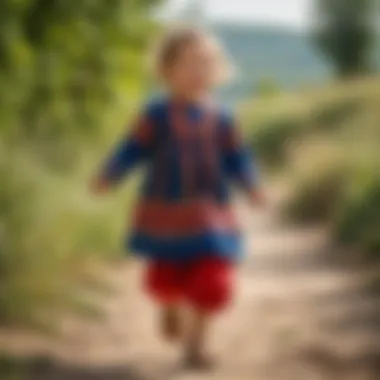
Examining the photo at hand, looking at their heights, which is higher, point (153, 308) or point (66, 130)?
point (66, 130)

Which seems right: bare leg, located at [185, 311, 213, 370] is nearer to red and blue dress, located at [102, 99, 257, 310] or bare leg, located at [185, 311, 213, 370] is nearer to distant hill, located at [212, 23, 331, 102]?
red and blue dress, located at [102, 99, 257, 310]

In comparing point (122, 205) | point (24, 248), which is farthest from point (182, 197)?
point (24, 248)

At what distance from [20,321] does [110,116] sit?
0.20 metres

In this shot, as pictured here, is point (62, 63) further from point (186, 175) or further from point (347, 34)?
point (347, 34)

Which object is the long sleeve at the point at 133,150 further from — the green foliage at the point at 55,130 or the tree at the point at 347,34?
the tree at the point at 347,34

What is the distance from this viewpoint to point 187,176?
0.75 meters

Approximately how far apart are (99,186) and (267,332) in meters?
0.20

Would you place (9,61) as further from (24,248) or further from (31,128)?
(24,248)

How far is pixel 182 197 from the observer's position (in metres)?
0.76

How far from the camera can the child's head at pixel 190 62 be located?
0.76m

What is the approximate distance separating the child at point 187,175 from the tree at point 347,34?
0.34 ft

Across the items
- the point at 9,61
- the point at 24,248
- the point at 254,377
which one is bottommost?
the point at 254,377

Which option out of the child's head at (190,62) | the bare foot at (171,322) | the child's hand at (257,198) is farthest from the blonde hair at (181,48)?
the bare foot at (171,322)

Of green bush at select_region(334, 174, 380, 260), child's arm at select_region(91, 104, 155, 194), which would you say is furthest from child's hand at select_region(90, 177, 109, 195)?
green bush at select_region(334, 174, 380, 260)
